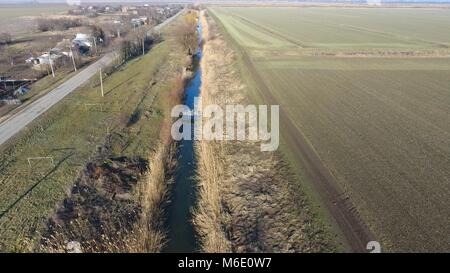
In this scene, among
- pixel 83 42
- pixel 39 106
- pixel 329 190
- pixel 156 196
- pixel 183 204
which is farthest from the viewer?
pixel 83 42

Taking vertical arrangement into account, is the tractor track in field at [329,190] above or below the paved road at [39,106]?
below

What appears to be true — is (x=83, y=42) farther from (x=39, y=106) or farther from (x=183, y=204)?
(x=183, y=204)

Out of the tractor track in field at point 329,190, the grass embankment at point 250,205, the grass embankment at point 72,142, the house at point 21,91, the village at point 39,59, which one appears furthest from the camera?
the village at point 39,59

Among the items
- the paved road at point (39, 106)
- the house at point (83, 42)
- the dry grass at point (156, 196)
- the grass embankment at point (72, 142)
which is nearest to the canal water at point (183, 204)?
the dry grass at point (156, 196)

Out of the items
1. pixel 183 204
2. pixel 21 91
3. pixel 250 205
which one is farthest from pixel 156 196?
pixel 21 91

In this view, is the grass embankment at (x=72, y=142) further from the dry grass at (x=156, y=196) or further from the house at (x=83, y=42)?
the house at (x=83, y=42)

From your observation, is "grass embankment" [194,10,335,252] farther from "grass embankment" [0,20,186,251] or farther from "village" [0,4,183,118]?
"village" [0,4,183,118]
